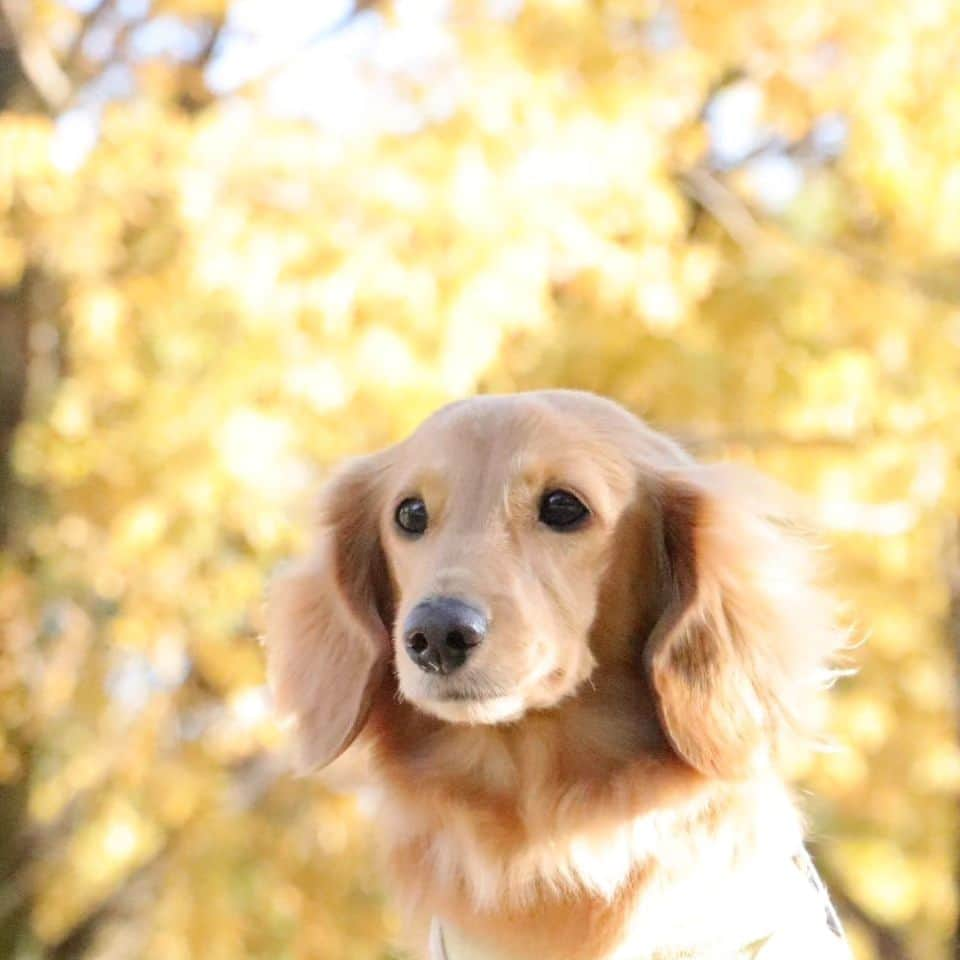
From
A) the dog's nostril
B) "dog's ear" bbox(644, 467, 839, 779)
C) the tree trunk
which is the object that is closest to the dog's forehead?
"dog's ear" bbox(644, 467, 839, 779)

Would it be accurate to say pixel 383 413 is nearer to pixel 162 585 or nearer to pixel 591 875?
pixel 162 585

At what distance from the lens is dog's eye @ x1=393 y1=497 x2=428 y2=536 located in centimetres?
236

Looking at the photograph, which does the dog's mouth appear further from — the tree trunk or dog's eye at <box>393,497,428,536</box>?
the tree trunk

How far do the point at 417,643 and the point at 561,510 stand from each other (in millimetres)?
347

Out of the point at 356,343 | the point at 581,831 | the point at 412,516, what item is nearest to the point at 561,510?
the point at 412,516

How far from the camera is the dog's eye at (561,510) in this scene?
2256mm

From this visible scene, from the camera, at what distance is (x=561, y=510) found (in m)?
2.26

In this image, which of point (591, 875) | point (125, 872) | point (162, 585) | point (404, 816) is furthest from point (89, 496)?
point (591, 875)

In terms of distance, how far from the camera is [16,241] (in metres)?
4.43

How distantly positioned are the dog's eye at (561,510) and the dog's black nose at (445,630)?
0.27m

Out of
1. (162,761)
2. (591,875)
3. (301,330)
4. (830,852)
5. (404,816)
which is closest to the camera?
(591,875)

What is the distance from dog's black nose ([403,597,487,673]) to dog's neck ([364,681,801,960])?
0.33 m

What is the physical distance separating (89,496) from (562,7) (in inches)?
84.0

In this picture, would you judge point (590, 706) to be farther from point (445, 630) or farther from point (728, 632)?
point (445, 630)
